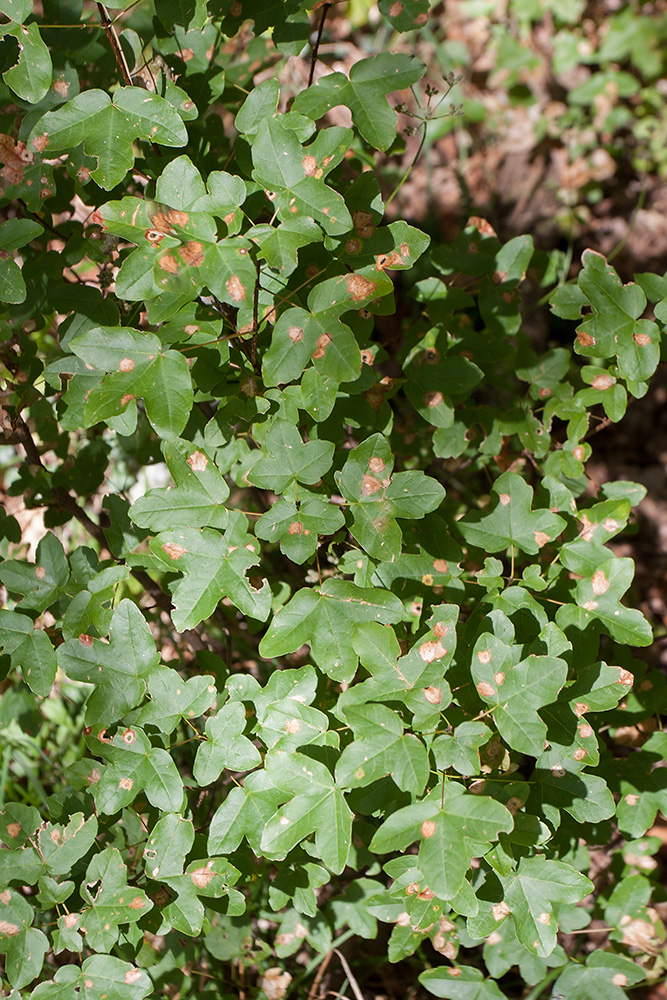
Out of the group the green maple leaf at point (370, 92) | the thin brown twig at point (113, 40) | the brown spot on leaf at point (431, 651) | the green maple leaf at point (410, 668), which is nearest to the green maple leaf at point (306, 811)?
the green maple leaf at point (410, 668)

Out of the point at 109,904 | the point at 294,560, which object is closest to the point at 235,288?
the point at 294,560

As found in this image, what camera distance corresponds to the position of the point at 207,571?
1159 mm

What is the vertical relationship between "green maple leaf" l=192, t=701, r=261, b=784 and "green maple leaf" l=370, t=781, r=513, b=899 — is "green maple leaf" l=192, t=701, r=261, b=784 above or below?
below

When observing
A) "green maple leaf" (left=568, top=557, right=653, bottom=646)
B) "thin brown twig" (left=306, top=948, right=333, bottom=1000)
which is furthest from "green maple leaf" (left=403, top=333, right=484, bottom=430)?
"thin brown twig" (left=306, top=948, right=333, bottom=1000)

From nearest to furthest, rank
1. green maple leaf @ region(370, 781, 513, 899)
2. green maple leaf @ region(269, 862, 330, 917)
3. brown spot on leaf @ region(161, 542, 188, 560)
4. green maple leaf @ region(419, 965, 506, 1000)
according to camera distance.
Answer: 1. green maple leaf @ region(370, 781, 513, 899)
2. brown spot on leaf @ region(161, 542, 188, 560)
3. green maple leaf @ region(269, 862, 330, 917)
4. green maple leaf @ region(419, 965, 506, 1000)

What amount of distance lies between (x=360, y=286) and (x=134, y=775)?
83cm

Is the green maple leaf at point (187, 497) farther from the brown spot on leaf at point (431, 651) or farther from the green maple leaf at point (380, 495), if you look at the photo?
the brown spot on leaf at point (431, 651)

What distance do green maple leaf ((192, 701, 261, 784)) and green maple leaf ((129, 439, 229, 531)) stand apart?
0.30 m

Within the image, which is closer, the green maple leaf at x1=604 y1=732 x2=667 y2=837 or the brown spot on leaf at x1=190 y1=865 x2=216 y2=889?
the brown spot on leaf at x1=190 y1=865 x2=216 y2=889

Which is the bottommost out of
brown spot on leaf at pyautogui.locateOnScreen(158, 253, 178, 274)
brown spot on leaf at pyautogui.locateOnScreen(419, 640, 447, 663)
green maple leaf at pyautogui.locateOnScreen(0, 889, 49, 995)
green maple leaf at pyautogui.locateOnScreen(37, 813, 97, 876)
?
green maple leaf at pyautogui.locateOnScreen(0, 889, 49, 995)

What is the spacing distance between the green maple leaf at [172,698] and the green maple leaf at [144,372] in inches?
15.6

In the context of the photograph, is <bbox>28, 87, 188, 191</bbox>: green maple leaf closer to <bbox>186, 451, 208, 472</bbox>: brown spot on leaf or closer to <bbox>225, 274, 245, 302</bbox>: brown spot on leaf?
<bbox>225, 274, 245, 302</bbox>: brown spot on leaf

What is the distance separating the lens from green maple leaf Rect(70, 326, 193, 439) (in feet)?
3.53

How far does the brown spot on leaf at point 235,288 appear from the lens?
41.3 inches
